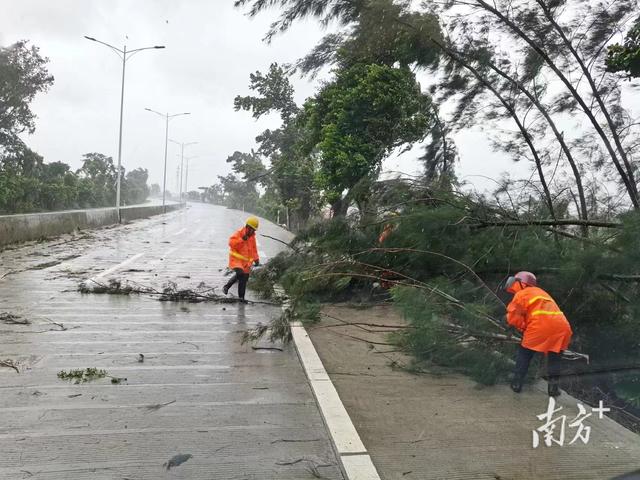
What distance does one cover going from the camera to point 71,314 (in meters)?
7.16

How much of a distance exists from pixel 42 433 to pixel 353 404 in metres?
2.28

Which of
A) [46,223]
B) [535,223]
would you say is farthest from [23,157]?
[535,223]

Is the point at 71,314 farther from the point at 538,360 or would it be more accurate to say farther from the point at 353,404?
the point at 538,360

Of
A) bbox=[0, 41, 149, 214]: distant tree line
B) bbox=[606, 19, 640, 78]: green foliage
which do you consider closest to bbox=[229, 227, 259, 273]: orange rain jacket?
bbox=[606, 19, 640, 78]: green foliage

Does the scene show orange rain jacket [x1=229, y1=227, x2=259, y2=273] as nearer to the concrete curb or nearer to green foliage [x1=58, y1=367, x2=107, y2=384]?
the concrete curb

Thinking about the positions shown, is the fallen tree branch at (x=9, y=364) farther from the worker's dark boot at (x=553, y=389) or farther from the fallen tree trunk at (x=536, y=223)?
the fallen tree trunk at (x=536, y=223)

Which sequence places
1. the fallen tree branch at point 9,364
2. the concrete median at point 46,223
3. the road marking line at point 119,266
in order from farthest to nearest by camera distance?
the concrete median at point 46,223 < the road marking line at point 119,266 < the fallen tree branch at point 9,364

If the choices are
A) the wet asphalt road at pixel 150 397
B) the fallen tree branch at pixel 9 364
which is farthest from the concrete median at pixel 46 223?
the fallen tree branch at pixel 9 364

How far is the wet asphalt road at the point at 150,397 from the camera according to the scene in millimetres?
3312

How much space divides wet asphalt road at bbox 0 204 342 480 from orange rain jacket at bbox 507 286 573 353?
73.1 inches

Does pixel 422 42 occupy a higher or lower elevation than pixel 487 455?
higher

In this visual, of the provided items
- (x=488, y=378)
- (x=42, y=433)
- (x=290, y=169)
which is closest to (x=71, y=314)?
(x=42, y=433)

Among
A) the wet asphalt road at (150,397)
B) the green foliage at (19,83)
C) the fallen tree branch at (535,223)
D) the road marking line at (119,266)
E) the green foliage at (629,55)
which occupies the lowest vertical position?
the wet asphalt road at (150,397)

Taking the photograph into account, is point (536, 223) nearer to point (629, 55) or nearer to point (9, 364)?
point (629, 55)
